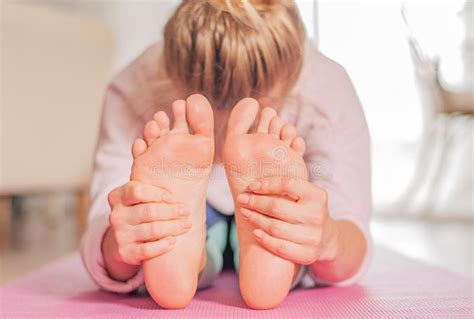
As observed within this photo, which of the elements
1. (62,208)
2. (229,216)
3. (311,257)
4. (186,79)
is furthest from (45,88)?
(311,257)

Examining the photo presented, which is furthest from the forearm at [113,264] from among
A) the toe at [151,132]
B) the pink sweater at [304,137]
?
the toe at [151,132]

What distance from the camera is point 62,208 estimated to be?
2.20m

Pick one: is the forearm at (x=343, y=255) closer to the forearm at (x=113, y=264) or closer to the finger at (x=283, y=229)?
the finger at (x=283, y=229)

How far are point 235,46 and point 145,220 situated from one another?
164mm

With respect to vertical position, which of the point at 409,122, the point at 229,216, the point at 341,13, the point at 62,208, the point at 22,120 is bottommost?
Result: the point at 62,208

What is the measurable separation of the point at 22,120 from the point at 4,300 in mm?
880

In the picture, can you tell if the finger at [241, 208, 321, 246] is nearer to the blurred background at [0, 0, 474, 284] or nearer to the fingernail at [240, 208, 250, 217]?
the fingernail at [240, 208, 250, 217]

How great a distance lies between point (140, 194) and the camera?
490 mm

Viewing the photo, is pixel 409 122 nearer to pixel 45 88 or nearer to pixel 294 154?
pixel 45 88

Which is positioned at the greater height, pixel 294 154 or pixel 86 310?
pixel 294 154

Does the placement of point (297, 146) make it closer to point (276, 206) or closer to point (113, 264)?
point (276, 206)

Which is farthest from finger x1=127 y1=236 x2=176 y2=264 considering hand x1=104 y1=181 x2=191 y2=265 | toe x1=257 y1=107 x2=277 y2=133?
toe x1=257 y1=107 x2=277 y2=133

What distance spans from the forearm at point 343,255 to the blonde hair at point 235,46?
136 millimetres

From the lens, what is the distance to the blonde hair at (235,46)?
0.55 m
